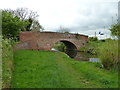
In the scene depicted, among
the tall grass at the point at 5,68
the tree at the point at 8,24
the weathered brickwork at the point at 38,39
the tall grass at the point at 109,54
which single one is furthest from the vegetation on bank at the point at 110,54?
the weathered brickwork at the point at 38,39

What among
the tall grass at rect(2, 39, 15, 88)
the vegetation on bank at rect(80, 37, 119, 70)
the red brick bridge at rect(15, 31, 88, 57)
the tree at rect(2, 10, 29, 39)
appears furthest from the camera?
the red brick bridge at rect(15, 31, 88, 57)

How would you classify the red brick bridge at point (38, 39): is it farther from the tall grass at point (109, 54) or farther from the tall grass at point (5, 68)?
the tall grass at point (109, 54)

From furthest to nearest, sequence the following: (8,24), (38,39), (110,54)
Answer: (38,39) < (8,24) < (110,54)

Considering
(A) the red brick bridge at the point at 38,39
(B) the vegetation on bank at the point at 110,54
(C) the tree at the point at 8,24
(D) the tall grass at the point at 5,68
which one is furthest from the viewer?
(A) the red brick bridge at the point at 38,39

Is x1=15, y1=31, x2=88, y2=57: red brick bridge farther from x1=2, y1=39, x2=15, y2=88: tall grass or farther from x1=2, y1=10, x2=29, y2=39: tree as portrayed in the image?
x1=2, y1=39, x2=15, y2=88: tall grass

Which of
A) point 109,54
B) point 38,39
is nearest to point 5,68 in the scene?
point 109,54

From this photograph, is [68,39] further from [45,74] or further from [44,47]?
[45,74]

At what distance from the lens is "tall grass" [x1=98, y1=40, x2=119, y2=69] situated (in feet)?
21.8

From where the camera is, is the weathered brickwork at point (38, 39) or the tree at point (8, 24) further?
the weathered brickwork at point (38, 39)

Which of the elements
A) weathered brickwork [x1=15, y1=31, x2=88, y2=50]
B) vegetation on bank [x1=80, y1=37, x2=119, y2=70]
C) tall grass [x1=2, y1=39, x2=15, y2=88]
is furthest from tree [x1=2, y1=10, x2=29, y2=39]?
vegetation on bank [x1=80, y1=37, x2=119, y2=70]

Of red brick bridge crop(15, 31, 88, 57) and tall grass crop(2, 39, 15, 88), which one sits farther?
red brick bridge crop(15, 31, 88, 57)

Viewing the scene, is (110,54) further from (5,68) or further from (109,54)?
(5,68)

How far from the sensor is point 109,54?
6.82m

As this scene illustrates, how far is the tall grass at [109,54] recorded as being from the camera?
6659mm
